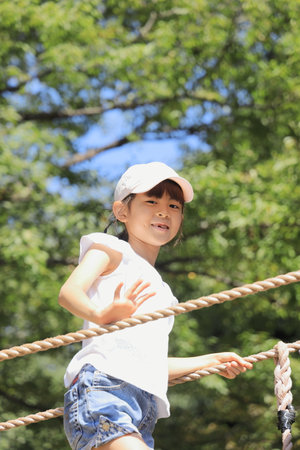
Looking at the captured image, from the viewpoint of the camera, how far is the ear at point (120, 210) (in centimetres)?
214

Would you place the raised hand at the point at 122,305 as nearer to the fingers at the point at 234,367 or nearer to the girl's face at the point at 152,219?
the girl's face at the point at 152,219

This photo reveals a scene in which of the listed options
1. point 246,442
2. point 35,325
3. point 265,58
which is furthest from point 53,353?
point 265,58

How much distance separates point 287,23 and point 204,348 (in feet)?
10.6

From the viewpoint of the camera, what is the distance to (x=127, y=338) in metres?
1.84

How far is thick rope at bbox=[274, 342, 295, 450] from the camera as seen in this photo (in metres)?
1.86

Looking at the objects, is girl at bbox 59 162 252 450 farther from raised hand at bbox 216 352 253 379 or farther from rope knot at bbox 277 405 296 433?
rope knot at bbox 277 405 296 433

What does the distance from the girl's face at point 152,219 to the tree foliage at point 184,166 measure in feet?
12.2

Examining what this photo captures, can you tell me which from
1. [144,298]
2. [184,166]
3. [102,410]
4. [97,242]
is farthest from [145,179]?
[184,166]

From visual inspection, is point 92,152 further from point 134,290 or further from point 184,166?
point 134,290

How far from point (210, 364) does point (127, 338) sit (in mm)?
A: 352

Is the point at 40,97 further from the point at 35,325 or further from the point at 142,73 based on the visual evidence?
the point at 35,325

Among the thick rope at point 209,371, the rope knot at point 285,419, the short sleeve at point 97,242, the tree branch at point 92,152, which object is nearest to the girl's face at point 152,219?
the short sleeve at point 97,242

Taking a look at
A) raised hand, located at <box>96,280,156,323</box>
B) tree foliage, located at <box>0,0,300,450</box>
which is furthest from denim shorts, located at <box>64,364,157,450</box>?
tree foliage, located at <box>0,0,300,450</box>

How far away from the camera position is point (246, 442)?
6.97m
